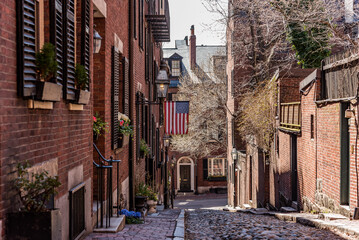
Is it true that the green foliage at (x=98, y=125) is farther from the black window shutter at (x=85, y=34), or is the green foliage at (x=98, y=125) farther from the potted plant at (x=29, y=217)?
the potted plant at (x=29, y=217)

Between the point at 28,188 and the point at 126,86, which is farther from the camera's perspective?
the point at 126,86

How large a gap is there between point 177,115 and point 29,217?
12.0m

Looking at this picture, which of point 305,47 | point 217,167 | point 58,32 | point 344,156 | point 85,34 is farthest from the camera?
point 217,167

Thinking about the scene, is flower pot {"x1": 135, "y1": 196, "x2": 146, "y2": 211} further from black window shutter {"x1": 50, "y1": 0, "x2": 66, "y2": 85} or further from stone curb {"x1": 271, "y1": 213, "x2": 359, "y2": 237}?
black window shutter {"x1": 50, "y1": 0, "x2": 66, "y2": 85}

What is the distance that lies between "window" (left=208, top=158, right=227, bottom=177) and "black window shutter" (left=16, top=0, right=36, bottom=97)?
3821 cm

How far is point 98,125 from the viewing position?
27.3ft

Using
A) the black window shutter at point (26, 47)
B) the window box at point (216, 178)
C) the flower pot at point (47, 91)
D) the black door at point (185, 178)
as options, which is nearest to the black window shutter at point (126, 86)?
the flower pot at point (47, 91)

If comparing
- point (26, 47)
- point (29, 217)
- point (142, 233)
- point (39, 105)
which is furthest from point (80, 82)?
point (142, 233)

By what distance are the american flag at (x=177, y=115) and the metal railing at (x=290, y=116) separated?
382cm

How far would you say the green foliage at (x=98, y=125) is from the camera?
8125mm

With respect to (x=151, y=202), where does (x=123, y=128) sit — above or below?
above

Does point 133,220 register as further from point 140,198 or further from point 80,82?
point 80,82

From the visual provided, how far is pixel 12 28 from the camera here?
379cm

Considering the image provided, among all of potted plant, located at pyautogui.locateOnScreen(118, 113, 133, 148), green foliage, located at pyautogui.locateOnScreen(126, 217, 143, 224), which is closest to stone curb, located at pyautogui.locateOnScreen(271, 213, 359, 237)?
green foliage, located at pyautogui.locateOnScreen(126, 217, 143, 224)
